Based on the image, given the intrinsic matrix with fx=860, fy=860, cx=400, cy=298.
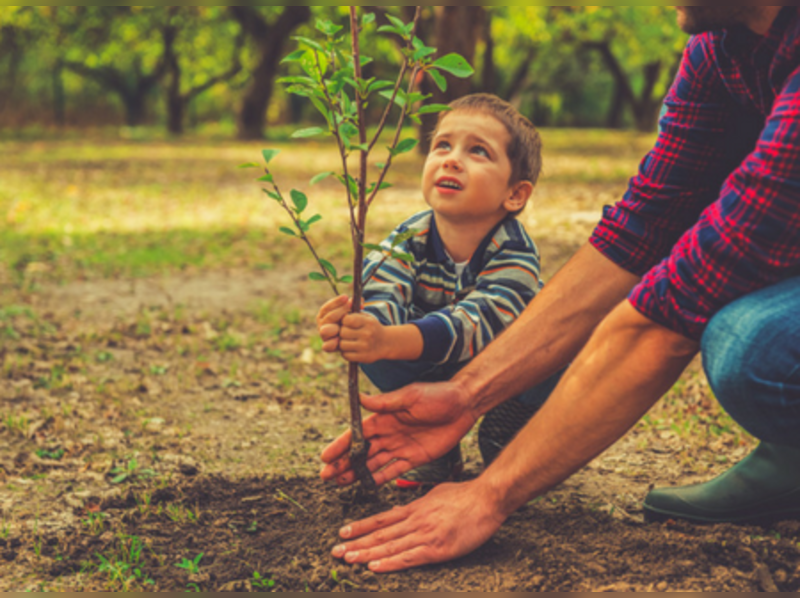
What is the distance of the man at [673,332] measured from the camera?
176 centimetres

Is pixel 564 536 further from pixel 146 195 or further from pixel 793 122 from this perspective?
pixel 146 195

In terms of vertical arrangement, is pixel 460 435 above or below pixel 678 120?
below

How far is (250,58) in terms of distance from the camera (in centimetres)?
3014

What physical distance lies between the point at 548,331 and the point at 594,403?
46 centimetres

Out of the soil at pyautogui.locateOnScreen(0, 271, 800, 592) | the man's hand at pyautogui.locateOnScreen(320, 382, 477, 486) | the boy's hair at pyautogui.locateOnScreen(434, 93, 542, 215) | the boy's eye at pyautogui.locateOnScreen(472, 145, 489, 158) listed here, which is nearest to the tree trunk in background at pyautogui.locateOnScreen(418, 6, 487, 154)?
the soil at pyautogui.locateOnScreen(0, 271, 800, 592)

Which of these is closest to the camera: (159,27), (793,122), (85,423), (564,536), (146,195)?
(793,122)

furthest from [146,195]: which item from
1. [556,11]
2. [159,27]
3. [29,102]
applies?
[29,102]

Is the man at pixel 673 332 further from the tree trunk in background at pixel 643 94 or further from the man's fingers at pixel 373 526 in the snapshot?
the tree trunk in background at pixel 643 94

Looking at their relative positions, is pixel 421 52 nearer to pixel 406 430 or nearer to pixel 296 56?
pixel 296 56

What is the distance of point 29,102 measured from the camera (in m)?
31.7

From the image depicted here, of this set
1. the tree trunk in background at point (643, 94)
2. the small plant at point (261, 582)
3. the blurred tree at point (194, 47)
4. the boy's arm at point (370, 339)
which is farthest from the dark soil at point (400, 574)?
the tree trunk in background at point (643, 94)

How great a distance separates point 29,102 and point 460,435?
3330 cm

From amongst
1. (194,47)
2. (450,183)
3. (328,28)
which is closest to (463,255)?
(450,183)

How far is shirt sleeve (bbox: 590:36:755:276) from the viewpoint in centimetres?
225
